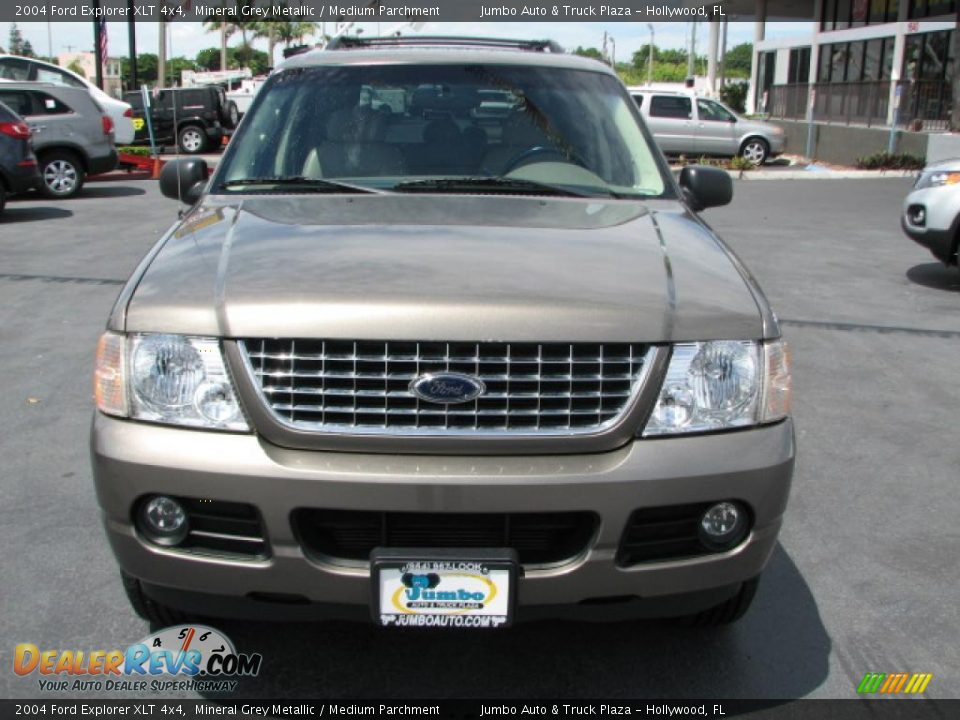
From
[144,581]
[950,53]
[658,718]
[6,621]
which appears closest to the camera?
[144,581]

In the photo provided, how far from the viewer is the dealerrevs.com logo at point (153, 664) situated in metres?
3.01

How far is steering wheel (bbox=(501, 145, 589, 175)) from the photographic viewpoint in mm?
4039

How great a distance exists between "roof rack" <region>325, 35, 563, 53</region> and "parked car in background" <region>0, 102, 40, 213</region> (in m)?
9.69

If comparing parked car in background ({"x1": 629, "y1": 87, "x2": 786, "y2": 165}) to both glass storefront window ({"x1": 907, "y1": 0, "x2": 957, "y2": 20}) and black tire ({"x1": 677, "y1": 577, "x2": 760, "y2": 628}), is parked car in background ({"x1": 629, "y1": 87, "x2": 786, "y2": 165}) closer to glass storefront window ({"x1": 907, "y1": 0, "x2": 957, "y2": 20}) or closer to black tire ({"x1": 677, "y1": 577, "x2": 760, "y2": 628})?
glass storefront window ({"x1": 907, "y1": 0, "x2": 957, "y2": 20})

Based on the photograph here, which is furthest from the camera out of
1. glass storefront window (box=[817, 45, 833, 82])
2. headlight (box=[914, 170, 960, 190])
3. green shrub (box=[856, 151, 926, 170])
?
glass storefront window (box=[817, 45, 833, 82])

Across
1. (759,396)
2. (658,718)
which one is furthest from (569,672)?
(759,396)

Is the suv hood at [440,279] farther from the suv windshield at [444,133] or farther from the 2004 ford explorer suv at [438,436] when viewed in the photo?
the suv windshield at [444,133]

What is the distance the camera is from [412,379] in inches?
99.5

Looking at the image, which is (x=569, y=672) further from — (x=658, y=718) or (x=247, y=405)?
(x=247, y=405)

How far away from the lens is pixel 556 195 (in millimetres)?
3730

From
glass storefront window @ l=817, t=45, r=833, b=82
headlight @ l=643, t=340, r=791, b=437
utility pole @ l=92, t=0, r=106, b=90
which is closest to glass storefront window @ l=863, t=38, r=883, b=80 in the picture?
glass storefront window @ l=817, t=45, r=833, b=82

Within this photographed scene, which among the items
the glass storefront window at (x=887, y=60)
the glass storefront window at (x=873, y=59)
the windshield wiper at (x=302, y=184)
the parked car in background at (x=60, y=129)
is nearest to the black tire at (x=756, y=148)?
the glass storefront window at (x=887, y=60)

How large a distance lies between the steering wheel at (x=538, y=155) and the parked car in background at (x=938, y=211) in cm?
641

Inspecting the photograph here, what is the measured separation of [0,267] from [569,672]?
27.9 ft
